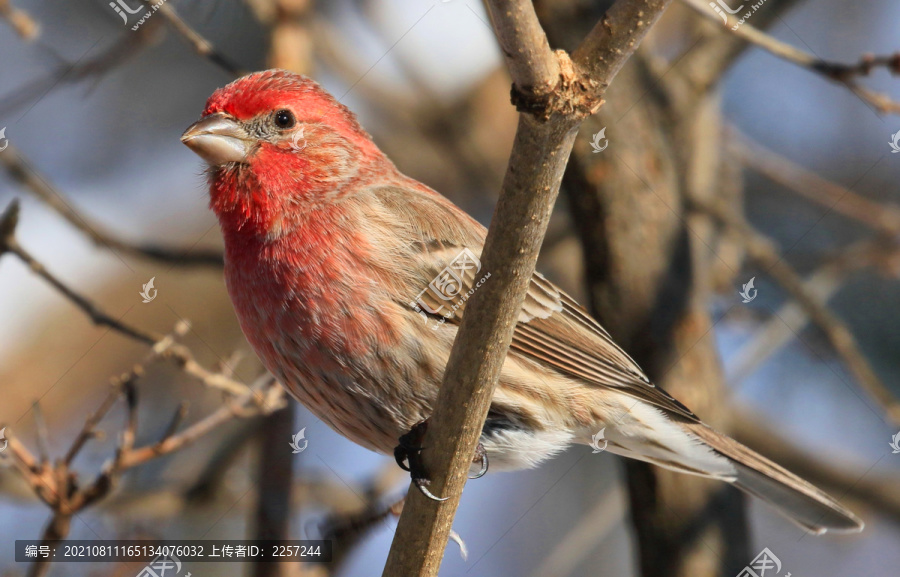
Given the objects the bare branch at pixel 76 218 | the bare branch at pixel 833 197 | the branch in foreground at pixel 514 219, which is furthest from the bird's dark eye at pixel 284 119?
the bare branch at pixel 833 197

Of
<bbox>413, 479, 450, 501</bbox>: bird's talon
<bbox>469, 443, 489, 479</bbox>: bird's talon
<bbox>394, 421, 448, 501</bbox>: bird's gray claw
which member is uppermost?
<bbox>469, 443, 489, 479</bbox>: bird's talon

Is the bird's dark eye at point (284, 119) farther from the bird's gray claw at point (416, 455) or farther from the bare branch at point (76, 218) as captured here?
the bird's gray claw at point (416, 455)

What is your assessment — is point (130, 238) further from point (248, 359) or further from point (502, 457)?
point (502, 457)

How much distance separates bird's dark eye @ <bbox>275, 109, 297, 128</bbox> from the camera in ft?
14.6

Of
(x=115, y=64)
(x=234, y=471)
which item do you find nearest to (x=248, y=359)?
(x=234, y=471)

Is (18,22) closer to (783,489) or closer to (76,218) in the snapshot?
(76,218)

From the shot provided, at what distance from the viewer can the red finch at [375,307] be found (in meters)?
4.07

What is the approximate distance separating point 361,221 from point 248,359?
293cm

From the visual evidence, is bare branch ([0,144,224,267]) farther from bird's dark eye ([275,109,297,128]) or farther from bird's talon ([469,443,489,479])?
bird's talon ([469,443,489,479])

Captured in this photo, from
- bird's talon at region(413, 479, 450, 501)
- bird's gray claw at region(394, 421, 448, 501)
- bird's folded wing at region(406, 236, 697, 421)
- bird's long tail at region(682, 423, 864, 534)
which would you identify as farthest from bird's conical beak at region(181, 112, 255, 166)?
bird's long tail at region(682, 423, 864, 534)

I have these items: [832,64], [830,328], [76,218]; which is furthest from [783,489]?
[76,218]

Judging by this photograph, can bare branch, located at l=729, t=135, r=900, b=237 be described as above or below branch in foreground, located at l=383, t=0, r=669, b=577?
above

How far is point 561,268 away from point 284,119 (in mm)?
3829

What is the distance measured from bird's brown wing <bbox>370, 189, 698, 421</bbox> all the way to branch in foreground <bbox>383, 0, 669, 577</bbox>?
1159 mm
